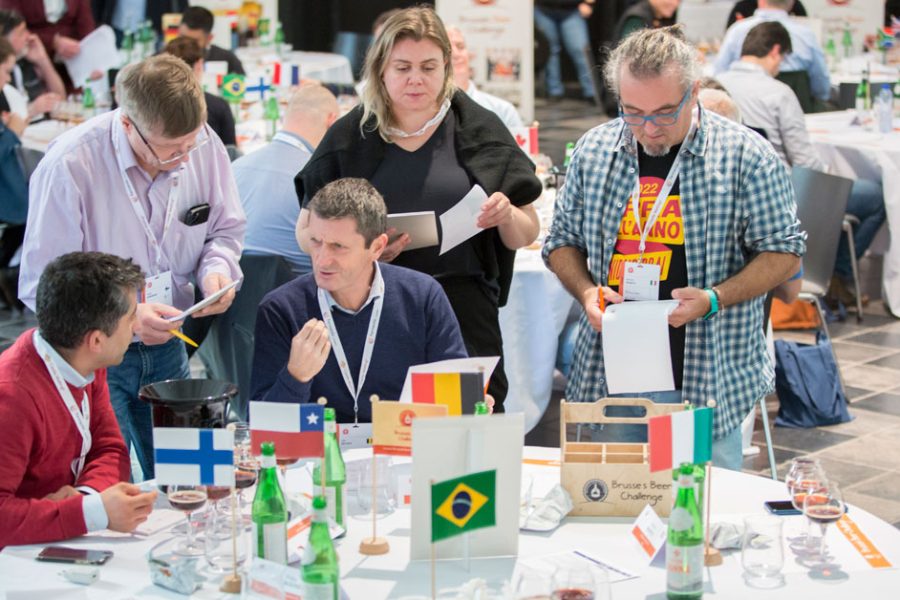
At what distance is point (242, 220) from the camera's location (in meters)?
3.71

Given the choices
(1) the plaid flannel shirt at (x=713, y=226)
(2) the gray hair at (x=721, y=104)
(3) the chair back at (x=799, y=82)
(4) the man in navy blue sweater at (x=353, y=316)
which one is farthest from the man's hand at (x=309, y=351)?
(3) the chair back at (x=799, y=82)

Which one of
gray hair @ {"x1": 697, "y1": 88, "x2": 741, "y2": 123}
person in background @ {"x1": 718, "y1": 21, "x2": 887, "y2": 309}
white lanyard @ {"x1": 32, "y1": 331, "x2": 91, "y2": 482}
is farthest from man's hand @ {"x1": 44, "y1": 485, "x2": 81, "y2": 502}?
person in background @ {"x1": 718, "y1": 21, "x2": 887, "y2": 309}

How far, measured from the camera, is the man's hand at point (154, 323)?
3.24m

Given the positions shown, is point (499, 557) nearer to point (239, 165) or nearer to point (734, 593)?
point (734, 593)

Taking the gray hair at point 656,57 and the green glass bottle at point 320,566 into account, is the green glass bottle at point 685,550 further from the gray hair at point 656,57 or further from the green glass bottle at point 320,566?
the gray hair at point 656,57

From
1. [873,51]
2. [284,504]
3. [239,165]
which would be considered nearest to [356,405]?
[284,504]

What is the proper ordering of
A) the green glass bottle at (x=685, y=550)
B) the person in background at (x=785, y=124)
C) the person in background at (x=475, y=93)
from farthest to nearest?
the person in background at (x=785, y=124), the person in background at (x=475, y=93), the green glass bottle at (x=685, y=550)

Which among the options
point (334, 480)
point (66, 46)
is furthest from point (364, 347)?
point (66, 46)

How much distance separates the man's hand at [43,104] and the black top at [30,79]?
688 millimetres

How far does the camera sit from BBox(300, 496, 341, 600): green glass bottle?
215 centimetres

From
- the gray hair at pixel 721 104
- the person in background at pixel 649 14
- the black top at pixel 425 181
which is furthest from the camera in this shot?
the person in background at pixel 649 14

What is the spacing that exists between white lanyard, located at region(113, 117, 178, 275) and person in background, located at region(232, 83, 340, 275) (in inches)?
41.2

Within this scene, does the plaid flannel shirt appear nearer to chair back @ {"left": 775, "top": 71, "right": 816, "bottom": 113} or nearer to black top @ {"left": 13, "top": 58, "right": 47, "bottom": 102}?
chair back @ {"left": 775, "top": 71, "right": 816, "bottom": 113}

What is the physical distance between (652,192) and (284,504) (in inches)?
49.4
